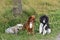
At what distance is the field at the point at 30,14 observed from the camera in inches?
401

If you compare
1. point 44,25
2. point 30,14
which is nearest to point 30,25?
point 44,25

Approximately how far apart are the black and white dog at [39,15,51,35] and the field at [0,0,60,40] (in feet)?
0.59

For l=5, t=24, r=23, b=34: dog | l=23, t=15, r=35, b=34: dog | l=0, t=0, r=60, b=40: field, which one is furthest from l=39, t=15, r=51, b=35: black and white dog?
l=5, t=24, r=23, b=34: dog

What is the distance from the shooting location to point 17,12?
12.3 m

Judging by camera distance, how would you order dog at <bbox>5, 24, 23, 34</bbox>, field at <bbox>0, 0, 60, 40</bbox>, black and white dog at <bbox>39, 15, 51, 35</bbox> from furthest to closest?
dog at <bbox>5, 24, 23, 34</bbox> < black and white dog at <bbox>39, 15, 51, 35</bbox> < field at <bbox>0, 0, 60, 40</bbox>

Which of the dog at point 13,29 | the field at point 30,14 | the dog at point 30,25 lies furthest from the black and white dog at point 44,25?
the dog at point 13,29

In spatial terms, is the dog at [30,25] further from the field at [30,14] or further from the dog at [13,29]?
the dog at [13,29]

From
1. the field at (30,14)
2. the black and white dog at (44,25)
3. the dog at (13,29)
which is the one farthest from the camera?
the dog at (13,29)

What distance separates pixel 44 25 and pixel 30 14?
2988mm

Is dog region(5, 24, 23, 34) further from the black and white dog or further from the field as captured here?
the black and white dog

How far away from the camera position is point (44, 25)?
409 inches

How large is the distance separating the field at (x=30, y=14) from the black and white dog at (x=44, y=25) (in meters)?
0.18

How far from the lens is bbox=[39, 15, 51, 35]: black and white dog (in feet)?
33.8

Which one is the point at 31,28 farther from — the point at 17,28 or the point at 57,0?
the point at 57,0
